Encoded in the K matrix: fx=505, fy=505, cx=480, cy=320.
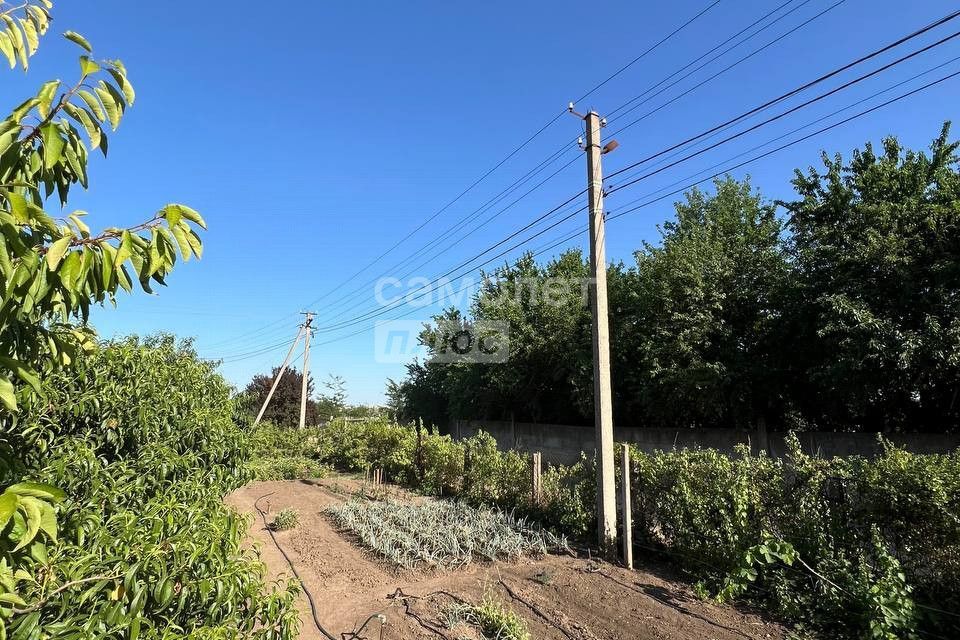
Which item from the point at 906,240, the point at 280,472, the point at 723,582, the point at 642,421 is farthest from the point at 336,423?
the point at 906,240

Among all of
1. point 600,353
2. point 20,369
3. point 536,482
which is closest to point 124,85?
point 20,369

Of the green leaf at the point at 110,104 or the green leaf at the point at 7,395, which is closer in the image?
the green leaf at the point at 7,395

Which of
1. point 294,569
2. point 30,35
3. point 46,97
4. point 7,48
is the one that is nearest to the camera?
point 46,97

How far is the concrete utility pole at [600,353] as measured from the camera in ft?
21.8

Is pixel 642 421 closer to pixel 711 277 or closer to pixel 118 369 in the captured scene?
pixel 711 277

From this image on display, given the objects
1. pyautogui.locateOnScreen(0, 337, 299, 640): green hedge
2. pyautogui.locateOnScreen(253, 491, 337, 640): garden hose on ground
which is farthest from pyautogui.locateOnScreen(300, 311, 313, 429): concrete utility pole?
pyautogui.locateOnScreen(0, 337, 299, 640): green hedge

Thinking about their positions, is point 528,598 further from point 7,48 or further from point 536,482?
point 7,48

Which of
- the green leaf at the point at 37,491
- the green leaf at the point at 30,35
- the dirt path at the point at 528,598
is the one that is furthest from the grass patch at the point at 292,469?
the green leaf at the point at 37,491

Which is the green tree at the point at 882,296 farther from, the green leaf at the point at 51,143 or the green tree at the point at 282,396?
the green tree at the point at 282,396

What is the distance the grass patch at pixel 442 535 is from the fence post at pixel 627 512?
888mm

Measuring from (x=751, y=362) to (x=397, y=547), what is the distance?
851 centimetres

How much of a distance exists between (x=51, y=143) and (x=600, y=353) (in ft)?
21.1

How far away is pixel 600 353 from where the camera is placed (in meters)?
6.92

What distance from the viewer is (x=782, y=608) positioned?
14.8 feet
